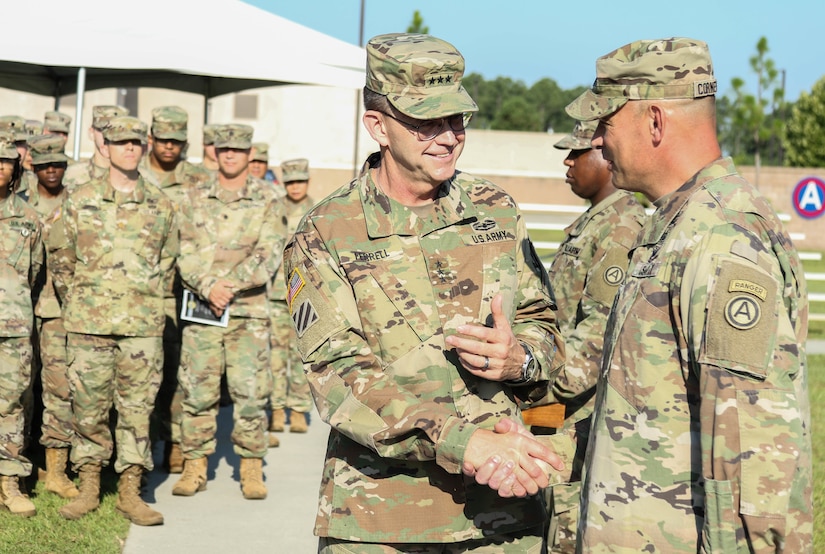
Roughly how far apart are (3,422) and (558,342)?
4317 mm

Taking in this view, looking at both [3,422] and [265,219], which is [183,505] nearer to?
[3,422]

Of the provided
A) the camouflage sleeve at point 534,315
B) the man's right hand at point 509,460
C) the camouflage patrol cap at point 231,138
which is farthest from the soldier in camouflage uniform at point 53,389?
the man's right hand at point 509,460

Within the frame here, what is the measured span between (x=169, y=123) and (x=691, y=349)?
21.6ft

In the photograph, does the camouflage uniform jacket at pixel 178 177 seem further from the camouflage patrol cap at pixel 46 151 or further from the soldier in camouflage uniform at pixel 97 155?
the camouflage patrol cap at pixel 46 151

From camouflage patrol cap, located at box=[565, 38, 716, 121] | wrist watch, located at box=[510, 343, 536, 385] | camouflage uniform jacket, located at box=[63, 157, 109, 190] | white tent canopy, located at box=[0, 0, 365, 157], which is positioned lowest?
wrist watch, located at box=[510, 343, 536, 385]

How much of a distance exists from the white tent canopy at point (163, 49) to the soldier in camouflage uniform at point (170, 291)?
1507mm

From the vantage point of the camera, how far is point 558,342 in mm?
3283

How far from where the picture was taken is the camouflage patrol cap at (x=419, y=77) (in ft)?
10.0

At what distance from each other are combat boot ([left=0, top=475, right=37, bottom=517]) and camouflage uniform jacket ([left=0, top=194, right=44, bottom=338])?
864mm

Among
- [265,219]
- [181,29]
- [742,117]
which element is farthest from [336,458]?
[742,117]

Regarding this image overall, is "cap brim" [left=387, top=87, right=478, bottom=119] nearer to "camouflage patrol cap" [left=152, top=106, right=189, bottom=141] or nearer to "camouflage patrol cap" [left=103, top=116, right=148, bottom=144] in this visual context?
Result: "camouflage patrol cap" [left=103, top=116, right=148, bottom=144]

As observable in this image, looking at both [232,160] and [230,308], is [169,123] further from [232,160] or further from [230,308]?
[230,308]

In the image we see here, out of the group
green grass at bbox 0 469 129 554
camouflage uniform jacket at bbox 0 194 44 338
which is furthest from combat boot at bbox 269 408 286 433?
camouflage uniform jacket at bbox 0 194 44 338

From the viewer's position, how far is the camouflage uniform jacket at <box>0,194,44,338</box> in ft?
21.0
